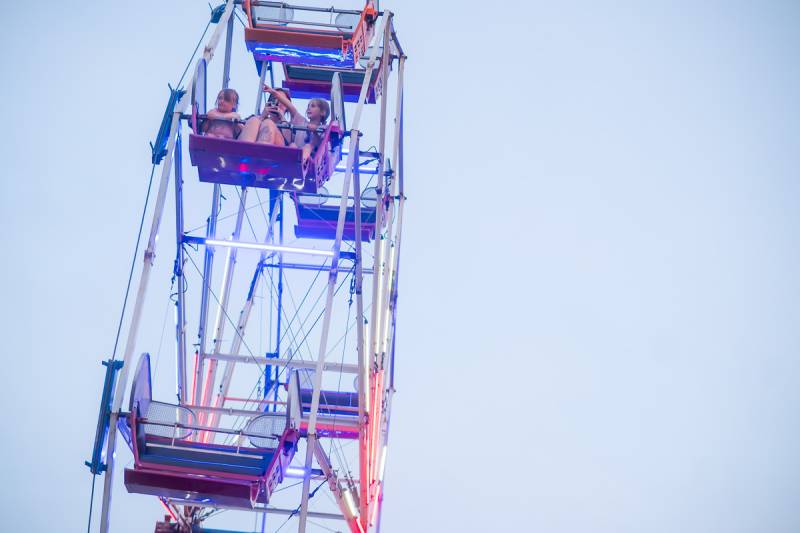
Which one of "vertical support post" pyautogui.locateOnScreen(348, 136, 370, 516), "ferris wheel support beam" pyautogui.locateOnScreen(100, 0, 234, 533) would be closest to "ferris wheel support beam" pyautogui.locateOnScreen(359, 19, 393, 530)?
"vertical support post" pyautogui.locateOnScreen(348, 136, 370, 516)

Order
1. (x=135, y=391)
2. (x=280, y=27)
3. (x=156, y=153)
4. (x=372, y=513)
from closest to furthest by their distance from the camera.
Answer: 1. (x=135, y=391)
2. (x=156, y=153)
3. (x=280, y=27)
4. (x=372, y=513)

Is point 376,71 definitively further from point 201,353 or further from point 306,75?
point 201,353

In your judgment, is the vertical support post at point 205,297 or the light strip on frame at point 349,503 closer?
the light strip on frame at point 349,503

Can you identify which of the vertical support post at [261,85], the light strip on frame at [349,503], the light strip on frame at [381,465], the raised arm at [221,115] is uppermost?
the vertical support post at [261,85]

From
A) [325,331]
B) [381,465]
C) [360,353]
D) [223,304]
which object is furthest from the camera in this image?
[381,465]

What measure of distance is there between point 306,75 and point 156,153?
4.68m

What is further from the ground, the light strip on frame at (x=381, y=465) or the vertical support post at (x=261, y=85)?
the vertical support post at (x=261, y=85)

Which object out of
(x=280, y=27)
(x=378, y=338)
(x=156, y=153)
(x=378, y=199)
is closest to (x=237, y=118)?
(x=156, y=153)

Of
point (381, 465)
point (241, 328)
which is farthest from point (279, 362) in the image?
point (381, 465)

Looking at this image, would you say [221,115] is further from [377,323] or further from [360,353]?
[377,323]

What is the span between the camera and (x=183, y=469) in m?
9.62

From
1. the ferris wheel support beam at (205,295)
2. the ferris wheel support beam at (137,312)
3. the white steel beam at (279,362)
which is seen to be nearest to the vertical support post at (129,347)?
the ferris wheel support beam at (137,312)

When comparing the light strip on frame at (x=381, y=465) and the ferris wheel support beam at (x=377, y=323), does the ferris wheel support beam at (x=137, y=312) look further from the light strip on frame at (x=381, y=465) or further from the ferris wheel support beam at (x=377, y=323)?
the light strip on frame at (x=381, y=465)

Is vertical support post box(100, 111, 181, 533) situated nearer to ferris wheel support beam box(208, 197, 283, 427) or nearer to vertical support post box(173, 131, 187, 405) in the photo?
vertical support post box(173, 131, 187, 405)
